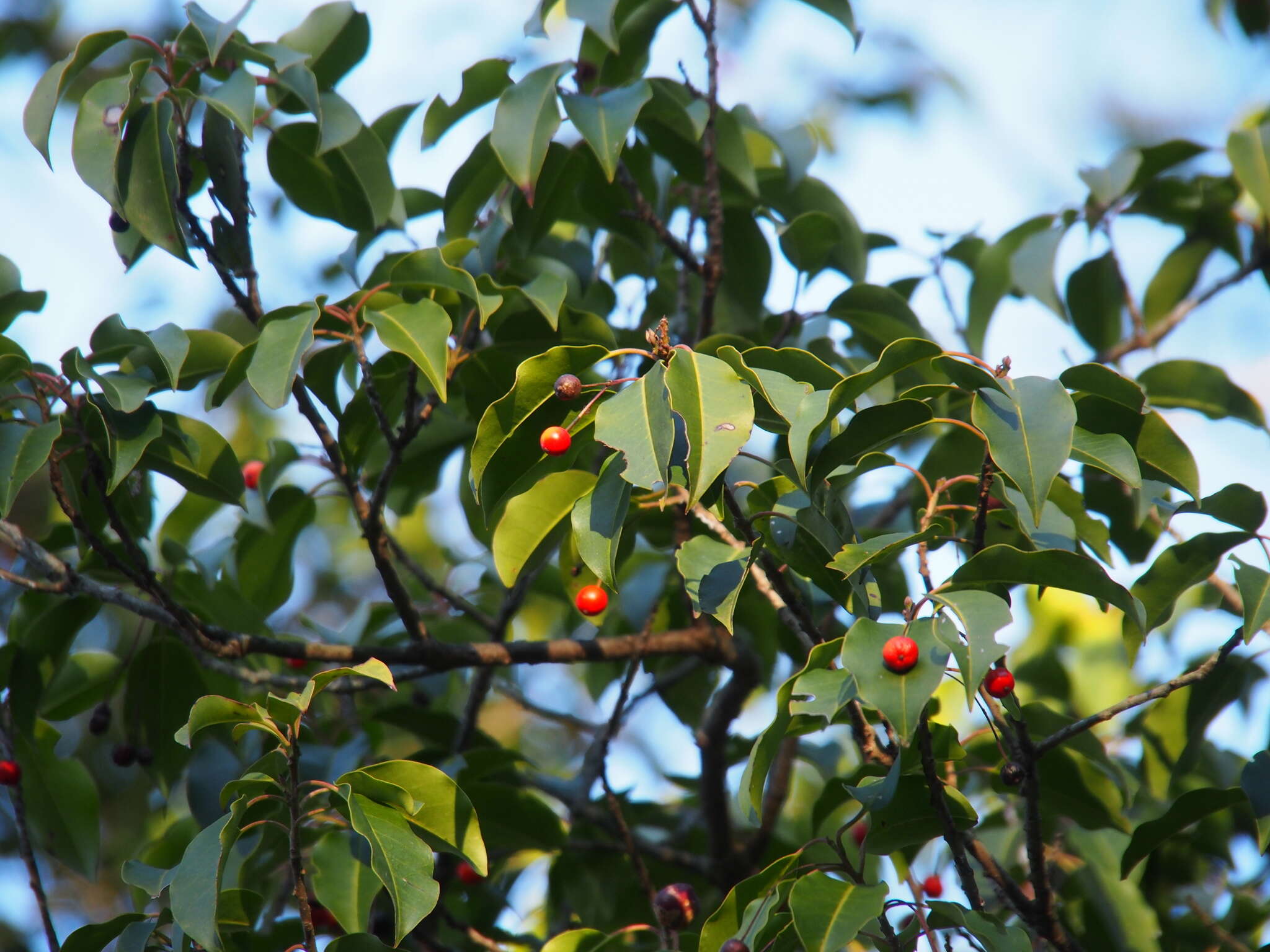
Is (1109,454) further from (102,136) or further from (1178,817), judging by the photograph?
(102,136)

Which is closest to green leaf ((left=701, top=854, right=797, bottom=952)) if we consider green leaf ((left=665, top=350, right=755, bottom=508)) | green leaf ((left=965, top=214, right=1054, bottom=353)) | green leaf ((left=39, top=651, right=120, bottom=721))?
green leaf ((left=665, top=350, right=755, bottom=508))

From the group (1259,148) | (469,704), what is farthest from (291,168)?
(1259,148)

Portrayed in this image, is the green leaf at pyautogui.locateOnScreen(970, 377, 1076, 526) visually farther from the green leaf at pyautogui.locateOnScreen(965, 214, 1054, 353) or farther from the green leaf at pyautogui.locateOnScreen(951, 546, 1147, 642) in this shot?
the green leaf at pyautogui.locateOnScreen(965, 214, 1054, 353)

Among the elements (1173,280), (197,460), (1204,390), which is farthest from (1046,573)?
(1173,280)

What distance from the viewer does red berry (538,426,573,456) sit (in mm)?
1402

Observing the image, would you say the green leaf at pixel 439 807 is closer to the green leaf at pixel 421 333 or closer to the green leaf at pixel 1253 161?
the green leaf at pixel 421 333

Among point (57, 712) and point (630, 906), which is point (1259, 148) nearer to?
point (630, 906)

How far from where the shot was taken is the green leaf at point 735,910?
4.61ft

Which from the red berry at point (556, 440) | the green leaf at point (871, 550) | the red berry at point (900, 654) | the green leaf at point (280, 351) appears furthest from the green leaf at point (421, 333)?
the red berry at point (900, 654)

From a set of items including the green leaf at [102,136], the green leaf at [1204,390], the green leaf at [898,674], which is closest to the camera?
the green leaf at [898,674]

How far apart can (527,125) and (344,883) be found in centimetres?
126

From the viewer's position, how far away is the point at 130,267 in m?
1.92

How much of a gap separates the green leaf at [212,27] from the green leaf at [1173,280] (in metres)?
A: 2.14

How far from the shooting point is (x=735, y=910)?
55.6 inches
